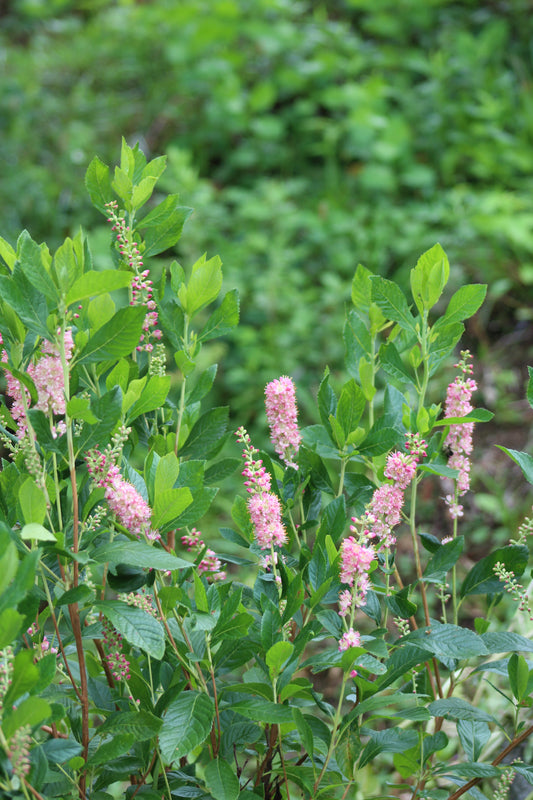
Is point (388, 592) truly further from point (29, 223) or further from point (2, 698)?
point (29, 223)

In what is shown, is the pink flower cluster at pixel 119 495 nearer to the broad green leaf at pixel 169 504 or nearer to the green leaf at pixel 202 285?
the broad green leaf at pixel 169 504

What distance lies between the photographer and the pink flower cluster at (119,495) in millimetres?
671

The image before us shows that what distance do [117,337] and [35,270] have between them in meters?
0.08

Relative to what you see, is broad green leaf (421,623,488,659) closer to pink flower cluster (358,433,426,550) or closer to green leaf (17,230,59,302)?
pink flower cluster (358,433,426,550)

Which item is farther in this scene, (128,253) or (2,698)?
(128,253)

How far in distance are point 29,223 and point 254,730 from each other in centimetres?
334

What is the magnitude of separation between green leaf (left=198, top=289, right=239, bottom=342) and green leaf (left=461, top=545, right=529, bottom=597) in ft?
1.18

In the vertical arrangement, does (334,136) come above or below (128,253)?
below

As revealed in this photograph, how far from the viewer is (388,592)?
2.67ft

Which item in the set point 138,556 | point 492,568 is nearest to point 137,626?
point 138,556

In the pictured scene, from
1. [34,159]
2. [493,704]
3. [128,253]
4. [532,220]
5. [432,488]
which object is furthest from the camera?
[34,159]

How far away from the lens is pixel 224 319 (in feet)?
2.77

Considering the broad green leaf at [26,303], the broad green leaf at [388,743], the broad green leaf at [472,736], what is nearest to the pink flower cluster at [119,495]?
the broad green leaf at [26,303]

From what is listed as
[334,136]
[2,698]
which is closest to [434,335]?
[2,698]
